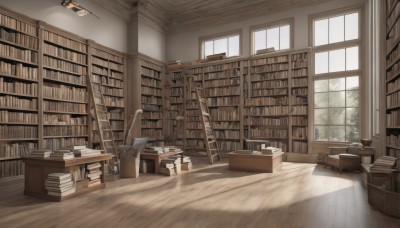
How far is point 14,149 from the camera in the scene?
191 inches

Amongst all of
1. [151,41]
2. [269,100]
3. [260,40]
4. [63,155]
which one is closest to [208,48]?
[260,40]

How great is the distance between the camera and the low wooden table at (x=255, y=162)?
5.57m

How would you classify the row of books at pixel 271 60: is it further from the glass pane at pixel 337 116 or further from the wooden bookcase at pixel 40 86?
the wooden bookcase at pixel 40 86

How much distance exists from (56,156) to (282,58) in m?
6.20

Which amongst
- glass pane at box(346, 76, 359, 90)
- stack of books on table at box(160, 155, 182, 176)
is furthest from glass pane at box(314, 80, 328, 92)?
stack of books on table at box(160, 155, 182, 176)

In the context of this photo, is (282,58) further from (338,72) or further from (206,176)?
(206,176)

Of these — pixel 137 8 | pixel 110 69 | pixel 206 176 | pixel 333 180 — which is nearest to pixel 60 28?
pixel 110 69

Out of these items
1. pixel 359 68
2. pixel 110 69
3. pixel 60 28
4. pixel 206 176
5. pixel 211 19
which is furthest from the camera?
pixel 211 19

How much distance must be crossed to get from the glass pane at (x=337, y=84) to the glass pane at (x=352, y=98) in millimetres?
223

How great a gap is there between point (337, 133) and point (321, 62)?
2010 mm

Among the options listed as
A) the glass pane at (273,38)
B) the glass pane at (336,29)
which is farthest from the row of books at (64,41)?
the glass pane at (336,29)

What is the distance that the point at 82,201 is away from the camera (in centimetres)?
→ 348

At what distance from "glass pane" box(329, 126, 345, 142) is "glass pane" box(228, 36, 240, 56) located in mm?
3663

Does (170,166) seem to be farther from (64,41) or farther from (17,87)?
(64,41)
